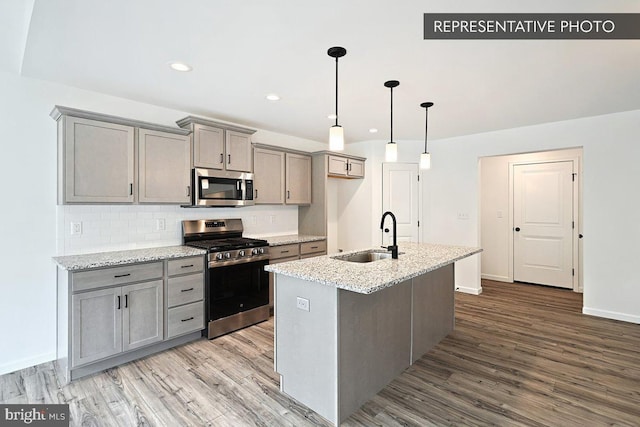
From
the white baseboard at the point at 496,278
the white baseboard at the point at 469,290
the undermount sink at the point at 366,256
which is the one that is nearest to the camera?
the undermount sink at the point at 366,256


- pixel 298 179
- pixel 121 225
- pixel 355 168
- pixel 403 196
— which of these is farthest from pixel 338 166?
pixel 121 225

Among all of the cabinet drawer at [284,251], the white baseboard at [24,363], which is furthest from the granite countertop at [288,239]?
the white baseboard at [24,363]

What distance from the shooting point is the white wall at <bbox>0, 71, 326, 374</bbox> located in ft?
8.54

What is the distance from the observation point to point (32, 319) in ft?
8.92

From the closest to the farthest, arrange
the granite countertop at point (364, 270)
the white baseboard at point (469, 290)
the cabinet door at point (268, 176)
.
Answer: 1. the granite countertop at point (364, 270)
2. the cabinet door at point (268, 176)
3. the white baseboard at point (469, 290)

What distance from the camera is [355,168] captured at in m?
5.09

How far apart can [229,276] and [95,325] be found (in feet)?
3.94

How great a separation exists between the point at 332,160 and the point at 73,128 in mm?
3056

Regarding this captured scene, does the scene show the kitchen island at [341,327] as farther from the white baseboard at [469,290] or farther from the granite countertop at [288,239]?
the white baseboard at [469,290]

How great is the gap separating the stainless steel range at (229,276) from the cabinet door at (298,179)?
1.03 metres

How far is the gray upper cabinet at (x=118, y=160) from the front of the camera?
2629 mm

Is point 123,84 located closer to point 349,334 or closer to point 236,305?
point 236,305

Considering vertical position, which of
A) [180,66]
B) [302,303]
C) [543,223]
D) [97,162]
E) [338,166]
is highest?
[180,66]

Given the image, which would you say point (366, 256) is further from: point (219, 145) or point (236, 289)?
point (219, 145)
